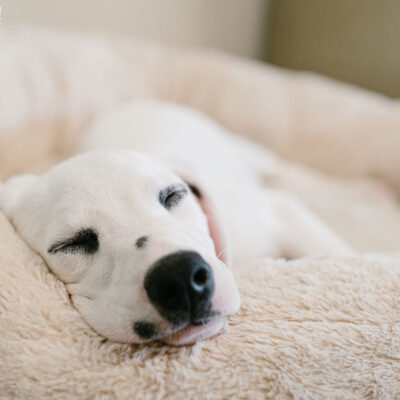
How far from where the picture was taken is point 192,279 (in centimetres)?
78

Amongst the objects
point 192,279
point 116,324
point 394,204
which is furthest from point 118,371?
point 394,204

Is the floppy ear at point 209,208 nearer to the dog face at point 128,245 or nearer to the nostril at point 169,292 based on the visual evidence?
the dog face at point 128,245

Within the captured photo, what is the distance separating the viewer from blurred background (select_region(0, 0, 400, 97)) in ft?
9.02

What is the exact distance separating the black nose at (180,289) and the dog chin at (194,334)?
0.07ft

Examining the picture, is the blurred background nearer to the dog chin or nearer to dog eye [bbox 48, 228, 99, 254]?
dog eye [bbox 48, 228, 99, 254]

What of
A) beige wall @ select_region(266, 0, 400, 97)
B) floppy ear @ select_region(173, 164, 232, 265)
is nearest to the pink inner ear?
floppy ear @ select_region(173, 164, 232, 265)

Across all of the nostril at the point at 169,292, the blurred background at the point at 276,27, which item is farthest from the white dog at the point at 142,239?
the blurred background at the point at 276,27

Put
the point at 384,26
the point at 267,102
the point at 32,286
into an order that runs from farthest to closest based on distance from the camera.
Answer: the point at 384,26
the point at 267,102
the point at 32,286

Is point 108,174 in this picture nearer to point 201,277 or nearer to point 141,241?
point 141,241

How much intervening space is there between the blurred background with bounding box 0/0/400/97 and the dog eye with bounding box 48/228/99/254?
6.16 feet

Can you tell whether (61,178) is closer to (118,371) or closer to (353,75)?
(118,371)

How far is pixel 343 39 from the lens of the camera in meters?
3.34

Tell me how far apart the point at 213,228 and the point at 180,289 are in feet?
1.35

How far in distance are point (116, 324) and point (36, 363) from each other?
5.9 inches
